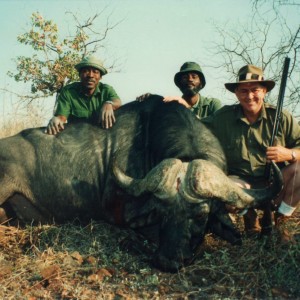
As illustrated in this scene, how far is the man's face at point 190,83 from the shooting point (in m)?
6.56

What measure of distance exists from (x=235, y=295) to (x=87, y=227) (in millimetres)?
2025

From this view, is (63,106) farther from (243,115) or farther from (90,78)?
(243,115)

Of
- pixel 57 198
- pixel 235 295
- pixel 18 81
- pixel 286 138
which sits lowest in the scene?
pixel 235 295

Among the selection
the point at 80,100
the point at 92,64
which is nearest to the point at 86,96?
the point at 80,100

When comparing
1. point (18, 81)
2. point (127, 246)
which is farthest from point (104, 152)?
point (18, 81)

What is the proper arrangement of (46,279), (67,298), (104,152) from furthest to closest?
1. (104,152)
2. (46,279)
3. (67,298)

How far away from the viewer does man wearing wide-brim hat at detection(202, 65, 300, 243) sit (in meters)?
4.24

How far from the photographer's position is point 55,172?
16.0ft

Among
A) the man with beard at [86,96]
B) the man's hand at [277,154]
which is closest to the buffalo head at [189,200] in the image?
the man's hand at [277,154]

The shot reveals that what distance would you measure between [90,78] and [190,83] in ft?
5.28

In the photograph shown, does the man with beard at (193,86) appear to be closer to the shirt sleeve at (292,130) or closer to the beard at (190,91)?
the beard at (190,91)

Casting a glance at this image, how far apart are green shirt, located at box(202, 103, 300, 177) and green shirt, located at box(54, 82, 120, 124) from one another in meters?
Result: 1.75

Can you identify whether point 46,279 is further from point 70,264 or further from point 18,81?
point 18,81

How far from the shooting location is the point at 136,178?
4.49 metres
